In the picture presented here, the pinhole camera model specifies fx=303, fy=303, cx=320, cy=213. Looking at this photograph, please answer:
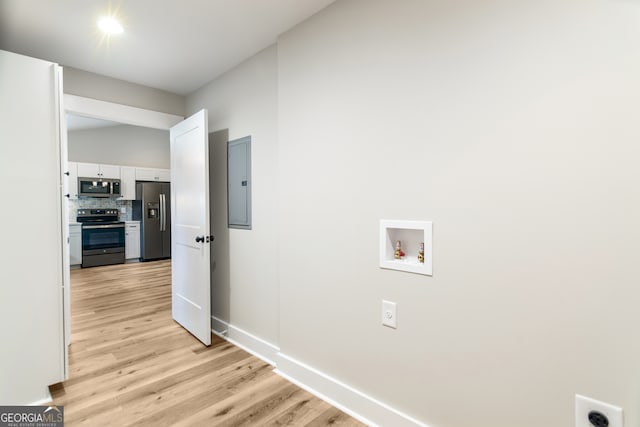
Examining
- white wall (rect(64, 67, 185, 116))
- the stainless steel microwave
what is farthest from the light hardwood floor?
the stainless steel microwave

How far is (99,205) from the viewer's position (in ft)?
21.9

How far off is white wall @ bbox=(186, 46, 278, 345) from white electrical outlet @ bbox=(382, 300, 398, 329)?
1041mm

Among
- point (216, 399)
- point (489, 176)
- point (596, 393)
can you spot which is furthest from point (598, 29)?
point (216, 399)

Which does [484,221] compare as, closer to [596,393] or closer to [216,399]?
[596,393]

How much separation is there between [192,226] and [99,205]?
17.1 feet

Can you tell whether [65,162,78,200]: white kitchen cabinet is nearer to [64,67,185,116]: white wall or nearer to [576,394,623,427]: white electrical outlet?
[64,67,185,116]: white wall

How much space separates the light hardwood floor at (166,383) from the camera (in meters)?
1.78

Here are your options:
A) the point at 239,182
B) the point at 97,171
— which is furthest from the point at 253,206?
the point at 97,171

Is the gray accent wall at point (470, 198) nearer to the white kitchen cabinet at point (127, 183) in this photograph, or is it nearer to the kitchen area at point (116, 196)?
the kitchen area at point (116, 196)

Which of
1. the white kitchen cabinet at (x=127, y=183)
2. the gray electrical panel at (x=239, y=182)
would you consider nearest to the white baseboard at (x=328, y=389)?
the gray electrical panel at (x=239, y=182)

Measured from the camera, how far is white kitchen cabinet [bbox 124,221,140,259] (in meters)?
6.61

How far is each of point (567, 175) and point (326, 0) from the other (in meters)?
1.64

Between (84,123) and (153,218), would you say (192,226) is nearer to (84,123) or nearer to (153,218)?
(153,218)

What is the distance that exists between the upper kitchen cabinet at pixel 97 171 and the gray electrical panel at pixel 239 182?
16.6ft
